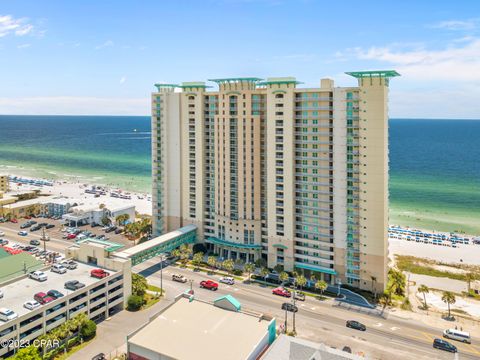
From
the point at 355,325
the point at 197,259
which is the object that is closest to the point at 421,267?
the point at 355,325

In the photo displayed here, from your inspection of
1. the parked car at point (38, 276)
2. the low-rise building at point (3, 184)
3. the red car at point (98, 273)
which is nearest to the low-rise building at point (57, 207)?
the low-rise building at point (3, 184)

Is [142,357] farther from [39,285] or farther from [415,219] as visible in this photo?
[415,219]

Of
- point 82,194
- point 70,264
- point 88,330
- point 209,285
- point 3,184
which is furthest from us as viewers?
point 82,194

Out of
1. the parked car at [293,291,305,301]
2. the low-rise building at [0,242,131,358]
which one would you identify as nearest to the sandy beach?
the low-rise building at [0,242,131,358]

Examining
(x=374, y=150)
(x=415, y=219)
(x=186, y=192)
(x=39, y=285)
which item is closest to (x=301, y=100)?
(x=374, y=150)

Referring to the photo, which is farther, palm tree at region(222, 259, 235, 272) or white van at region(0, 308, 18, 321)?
palm tree at region(222, 259, 235, 272)

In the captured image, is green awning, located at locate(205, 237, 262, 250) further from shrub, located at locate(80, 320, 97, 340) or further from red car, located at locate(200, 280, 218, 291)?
shrub, located at locate(80, 320, 97, 340)

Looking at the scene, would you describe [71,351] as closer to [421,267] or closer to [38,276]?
[38,276]

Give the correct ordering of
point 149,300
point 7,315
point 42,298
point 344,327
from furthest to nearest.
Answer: point 149,300, point 344,327, point 42,298, point 7,315
